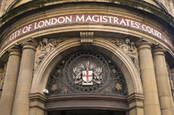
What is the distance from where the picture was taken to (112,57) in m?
13.4

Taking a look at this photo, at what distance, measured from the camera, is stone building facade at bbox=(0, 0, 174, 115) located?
12328mm

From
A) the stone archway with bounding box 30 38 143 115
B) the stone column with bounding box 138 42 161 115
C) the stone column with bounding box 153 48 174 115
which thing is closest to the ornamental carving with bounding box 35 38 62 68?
the stone archway with bounding box 30 38 143 115

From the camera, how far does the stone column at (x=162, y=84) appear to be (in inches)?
488

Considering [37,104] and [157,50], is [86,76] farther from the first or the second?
[157,50]

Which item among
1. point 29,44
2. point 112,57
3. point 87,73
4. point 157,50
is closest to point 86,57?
point 87,73

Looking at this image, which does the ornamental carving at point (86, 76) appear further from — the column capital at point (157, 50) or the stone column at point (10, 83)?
the column capital at point (157, 50)

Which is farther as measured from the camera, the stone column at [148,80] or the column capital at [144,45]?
the column capital at [144,45]

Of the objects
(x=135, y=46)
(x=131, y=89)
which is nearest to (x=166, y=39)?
(x=135, y=46)

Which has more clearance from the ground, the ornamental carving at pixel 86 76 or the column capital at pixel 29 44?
the column capital at pixel 29 44

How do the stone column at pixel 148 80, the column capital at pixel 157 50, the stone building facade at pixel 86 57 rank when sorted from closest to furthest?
the stone column at pixel 148 80
the stone building facade at pixel 86 57
the column capital at pixel 157 50

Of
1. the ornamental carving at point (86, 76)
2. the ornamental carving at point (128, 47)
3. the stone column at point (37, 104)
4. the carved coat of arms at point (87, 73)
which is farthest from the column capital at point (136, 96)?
the stone column at point (37, 104)

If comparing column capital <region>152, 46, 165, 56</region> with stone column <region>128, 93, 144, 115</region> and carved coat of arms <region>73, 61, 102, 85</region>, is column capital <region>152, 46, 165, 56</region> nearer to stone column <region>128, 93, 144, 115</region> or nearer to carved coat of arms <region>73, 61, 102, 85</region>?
stone column <region>128, 93, 144, 115</region>

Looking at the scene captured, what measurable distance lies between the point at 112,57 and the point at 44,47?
13.4 feet

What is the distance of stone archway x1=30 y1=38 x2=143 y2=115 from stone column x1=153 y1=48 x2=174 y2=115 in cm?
148
